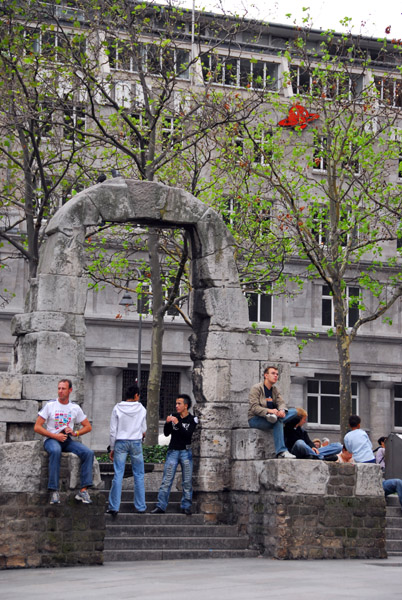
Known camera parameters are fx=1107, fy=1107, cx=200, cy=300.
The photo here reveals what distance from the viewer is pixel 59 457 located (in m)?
14.1

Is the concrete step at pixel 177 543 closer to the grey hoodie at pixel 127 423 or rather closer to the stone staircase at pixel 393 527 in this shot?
the grey hoodie at pixel 127 423

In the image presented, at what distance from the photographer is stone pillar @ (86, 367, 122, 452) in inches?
1559

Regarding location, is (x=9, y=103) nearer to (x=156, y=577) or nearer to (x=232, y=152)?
(x=232, y=152)

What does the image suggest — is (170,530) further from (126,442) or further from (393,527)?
(393,527)

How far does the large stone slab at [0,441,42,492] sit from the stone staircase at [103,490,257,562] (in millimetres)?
1502

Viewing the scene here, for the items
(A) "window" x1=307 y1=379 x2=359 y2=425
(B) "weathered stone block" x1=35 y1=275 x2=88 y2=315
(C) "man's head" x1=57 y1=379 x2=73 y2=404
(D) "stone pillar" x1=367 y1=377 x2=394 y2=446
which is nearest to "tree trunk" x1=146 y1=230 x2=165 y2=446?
(B) "weathered stone block" x1=35 y1=275 x2=88 y2=315

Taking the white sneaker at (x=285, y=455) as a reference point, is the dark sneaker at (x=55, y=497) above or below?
below

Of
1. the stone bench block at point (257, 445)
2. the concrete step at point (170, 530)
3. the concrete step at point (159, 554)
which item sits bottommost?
the concrete step at point (159, 554)

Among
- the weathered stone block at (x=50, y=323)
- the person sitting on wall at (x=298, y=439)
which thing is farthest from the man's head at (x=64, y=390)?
the person sitting on wall at (x=298, y=439)

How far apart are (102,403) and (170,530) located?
24.4m

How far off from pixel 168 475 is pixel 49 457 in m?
2.53

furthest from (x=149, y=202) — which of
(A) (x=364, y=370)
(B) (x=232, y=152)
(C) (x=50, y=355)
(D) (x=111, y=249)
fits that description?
(A) (x=364, y=370)

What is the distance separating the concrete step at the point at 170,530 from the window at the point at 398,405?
2987 centimetres

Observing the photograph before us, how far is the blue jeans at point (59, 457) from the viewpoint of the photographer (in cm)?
1405
